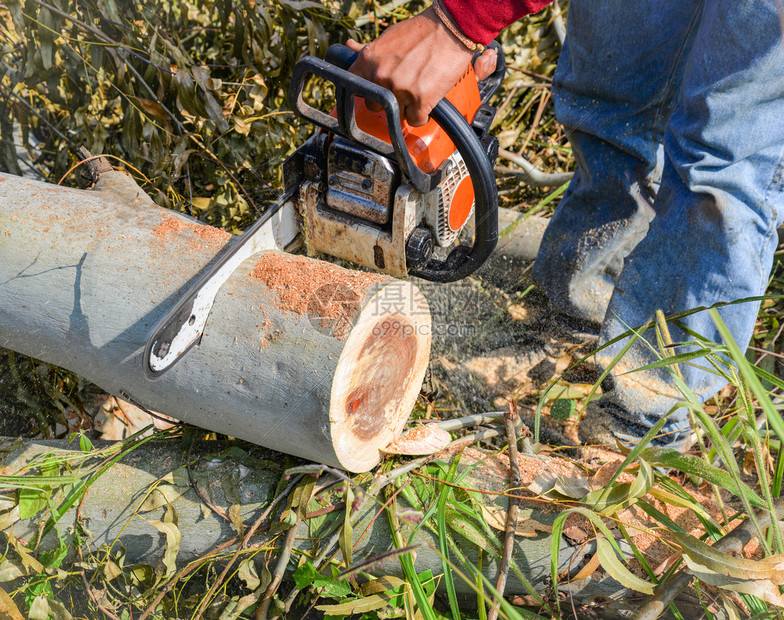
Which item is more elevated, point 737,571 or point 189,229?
point 189,229

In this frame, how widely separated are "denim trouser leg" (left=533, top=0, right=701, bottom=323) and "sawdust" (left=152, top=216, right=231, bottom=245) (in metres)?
1.54

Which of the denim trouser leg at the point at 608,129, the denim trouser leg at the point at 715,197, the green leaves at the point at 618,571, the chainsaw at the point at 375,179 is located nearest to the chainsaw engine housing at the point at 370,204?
the chainsaw at the point at 375,179

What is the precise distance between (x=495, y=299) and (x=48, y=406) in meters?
A: 1.87

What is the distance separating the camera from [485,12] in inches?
62.8

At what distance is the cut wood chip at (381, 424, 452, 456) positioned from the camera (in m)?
1.51

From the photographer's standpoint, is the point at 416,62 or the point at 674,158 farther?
the point at 674,158

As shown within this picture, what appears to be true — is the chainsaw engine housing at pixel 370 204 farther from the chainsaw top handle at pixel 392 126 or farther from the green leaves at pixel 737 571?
the green leaves at pixel 737 571

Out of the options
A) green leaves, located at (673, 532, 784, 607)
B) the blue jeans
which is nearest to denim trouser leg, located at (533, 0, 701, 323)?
the blue jeans

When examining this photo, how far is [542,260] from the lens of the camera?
2646 millimetres

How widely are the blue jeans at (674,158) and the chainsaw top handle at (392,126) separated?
22.6 inches

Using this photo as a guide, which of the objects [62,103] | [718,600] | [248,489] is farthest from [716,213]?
[62,103]

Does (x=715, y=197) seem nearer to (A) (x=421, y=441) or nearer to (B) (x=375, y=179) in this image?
→ (B) (x=375, y=179)

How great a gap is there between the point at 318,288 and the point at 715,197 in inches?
49.6

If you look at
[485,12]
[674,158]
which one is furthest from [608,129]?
[485,12]
